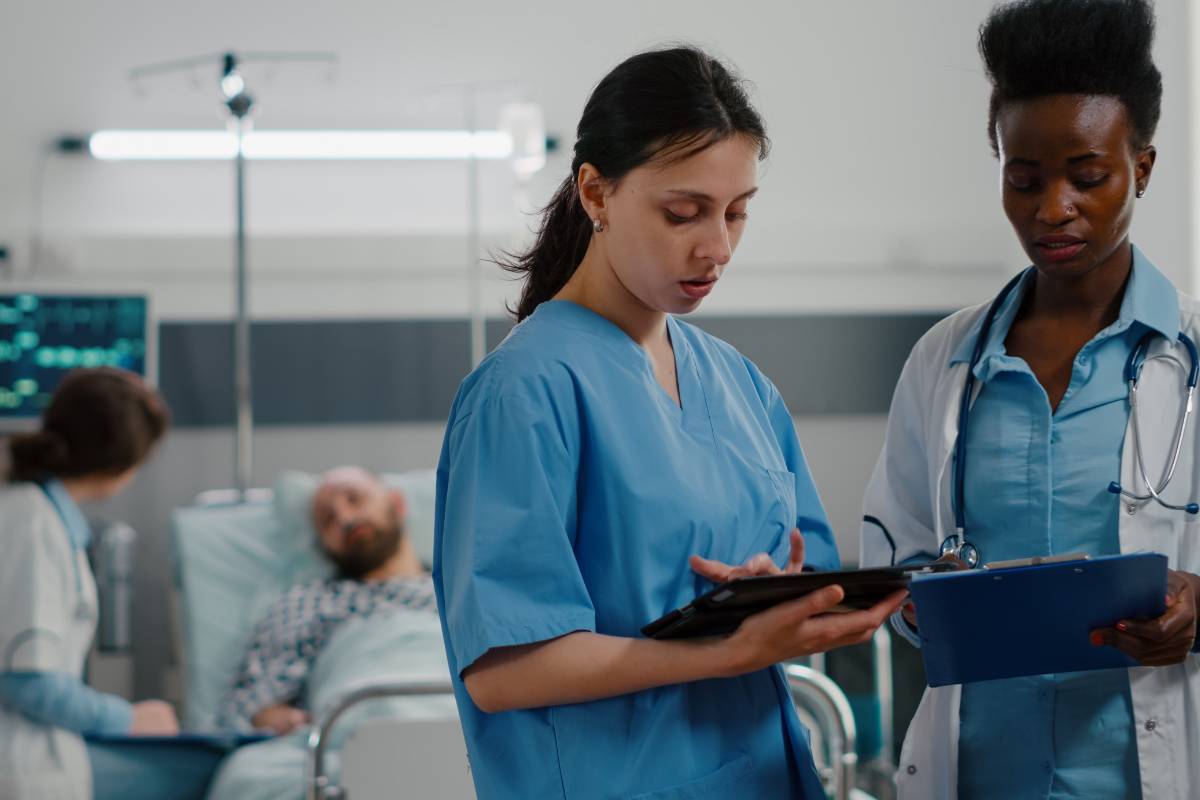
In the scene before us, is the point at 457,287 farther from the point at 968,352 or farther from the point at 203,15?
the point at 968,352

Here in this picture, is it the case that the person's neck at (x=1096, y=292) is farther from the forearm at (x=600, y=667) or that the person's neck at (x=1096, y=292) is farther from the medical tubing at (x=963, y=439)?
the forearm at (x=600, y=667)

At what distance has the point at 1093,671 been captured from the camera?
126cm

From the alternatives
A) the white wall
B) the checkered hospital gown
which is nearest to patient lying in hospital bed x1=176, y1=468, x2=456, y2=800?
the checkered hospital gown

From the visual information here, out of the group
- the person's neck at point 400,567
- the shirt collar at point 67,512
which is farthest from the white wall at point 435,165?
the shirt collar at point 67,512

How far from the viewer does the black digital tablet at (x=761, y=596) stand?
97cm

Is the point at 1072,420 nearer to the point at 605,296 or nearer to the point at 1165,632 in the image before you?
the point at 1165,632

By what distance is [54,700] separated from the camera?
7.76ft

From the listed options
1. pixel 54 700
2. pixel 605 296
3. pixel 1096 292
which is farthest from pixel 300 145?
pixel 1096 292

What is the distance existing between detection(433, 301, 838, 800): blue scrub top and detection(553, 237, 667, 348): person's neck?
0.02 m

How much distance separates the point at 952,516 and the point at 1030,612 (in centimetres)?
25

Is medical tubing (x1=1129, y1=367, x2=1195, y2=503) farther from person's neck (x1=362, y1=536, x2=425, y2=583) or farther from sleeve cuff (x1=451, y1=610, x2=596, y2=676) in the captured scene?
person's neck (x1=362, y1=536, x2=425, y2=583)

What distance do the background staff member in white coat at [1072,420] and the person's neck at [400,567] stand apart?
2.15m

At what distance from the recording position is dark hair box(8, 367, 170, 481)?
2.60 m

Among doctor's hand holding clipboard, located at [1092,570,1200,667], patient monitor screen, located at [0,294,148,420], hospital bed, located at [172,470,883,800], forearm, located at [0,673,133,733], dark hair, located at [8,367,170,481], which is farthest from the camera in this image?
patient monitor screen, located at [0,294,148,420]
